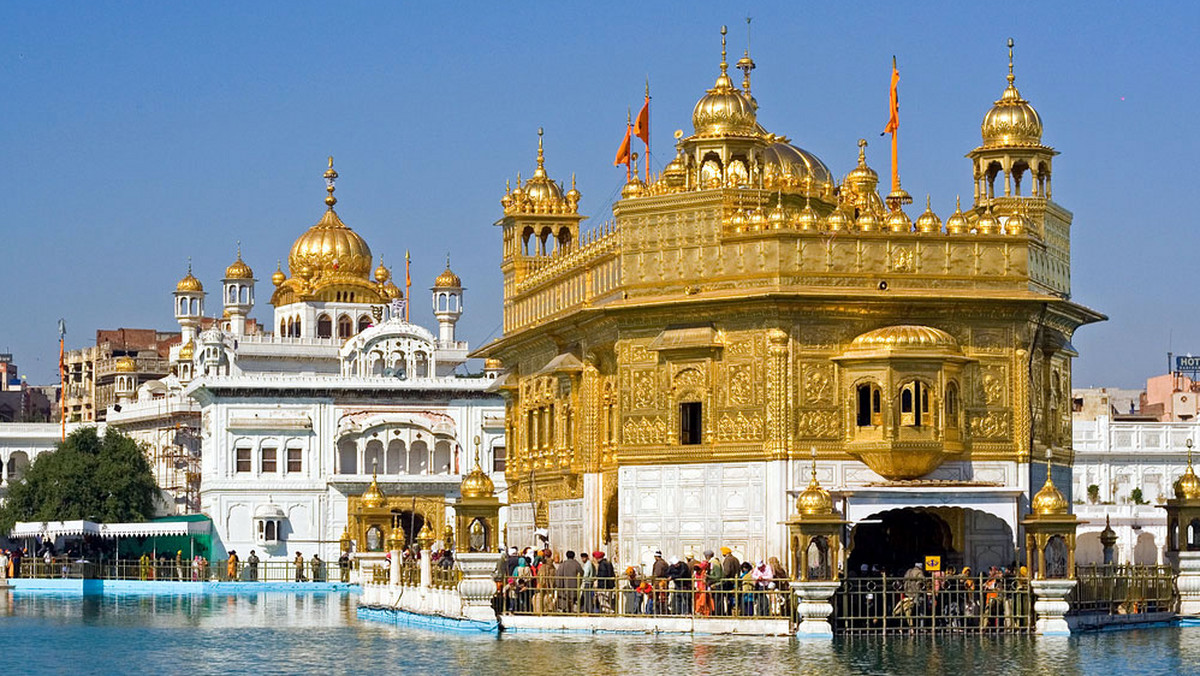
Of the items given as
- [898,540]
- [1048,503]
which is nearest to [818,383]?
[898,540]

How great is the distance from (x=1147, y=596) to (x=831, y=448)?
19.2 feet

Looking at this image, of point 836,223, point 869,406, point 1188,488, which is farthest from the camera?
point 1188,488

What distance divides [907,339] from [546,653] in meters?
8.21

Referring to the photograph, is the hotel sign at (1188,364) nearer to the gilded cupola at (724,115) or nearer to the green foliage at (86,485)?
the green foliage at (86,485)

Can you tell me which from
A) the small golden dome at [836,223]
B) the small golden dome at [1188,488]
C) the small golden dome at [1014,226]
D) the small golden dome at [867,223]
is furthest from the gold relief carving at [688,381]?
the small golden dome at [1188,488]

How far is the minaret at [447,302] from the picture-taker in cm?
8119

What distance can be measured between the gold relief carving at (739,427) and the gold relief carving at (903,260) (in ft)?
10.6

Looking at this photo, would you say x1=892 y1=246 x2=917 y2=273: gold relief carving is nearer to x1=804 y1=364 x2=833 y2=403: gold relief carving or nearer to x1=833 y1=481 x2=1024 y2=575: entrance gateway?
x1=804 y1=364 x2=833 y2=403: gold relief carving

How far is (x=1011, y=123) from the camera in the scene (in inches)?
1499

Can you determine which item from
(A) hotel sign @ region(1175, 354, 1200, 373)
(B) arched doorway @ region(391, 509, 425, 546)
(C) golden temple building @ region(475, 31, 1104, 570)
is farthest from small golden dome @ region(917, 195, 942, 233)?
(A) hotel sign @ region(1175, 354, 1200, 373)

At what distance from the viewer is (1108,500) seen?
69000mm

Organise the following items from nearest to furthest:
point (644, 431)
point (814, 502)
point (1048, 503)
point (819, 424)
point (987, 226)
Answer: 1. point (814, 502)
2. point (1048, 503)
3. point (819, 424)
4. point (987, 226)
5. point (644, 431)

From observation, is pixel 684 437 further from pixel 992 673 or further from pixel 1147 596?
pixel 992 673

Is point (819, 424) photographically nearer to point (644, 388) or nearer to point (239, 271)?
point (644, 388)
